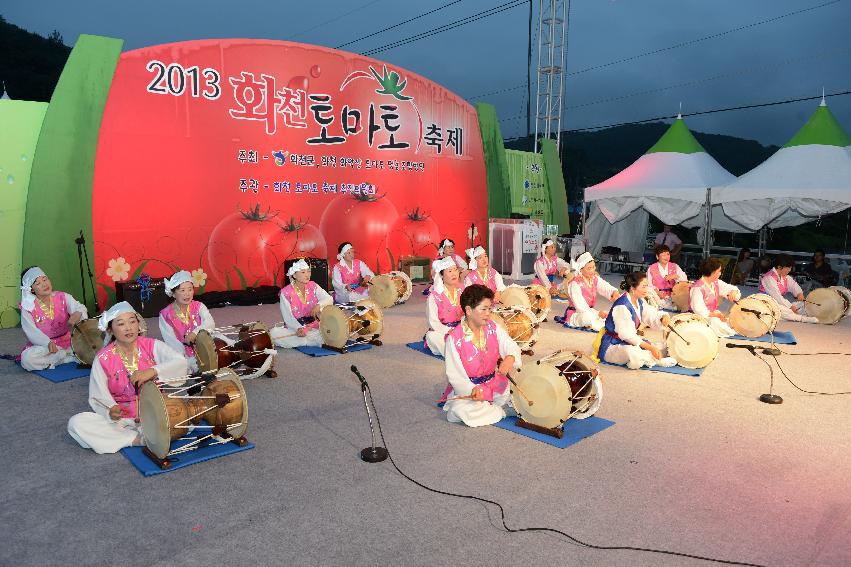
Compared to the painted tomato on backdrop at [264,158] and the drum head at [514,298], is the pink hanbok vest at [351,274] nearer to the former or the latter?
the painted tomato on backdrop at [264,158]

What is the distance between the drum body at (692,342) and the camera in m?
5.92

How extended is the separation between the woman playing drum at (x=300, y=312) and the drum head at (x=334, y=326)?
174 mm

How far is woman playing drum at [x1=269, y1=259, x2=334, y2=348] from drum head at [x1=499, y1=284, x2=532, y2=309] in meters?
2.20

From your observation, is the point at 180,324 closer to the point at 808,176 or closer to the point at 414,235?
the point at 414,235

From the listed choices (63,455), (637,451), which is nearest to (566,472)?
(637,451)

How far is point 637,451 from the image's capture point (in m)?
4.12

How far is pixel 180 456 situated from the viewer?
3979 millimetres

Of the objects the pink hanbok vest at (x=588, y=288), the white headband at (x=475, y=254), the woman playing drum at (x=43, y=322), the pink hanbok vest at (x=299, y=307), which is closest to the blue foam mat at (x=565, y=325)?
the pink hanbok vest at (x=588, y=288)

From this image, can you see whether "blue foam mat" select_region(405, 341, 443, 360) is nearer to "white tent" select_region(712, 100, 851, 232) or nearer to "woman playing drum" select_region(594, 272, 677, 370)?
"woman playing drum" select_region(594, 272, 677, 370)

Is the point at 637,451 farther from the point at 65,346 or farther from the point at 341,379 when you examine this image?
the point at 65,346

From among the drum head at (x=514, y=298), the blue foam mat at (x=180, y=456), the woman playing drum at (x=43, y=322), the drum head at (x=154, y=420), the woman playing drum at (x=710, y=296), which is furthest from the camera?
the drum head at (x=514, y=298)

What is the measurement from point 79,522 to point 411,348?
420 cm

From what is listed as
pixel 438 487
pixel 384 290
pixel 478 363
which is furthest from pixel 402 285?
pixel 438 487

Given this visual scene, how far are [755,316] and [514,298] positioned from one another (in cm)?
286
